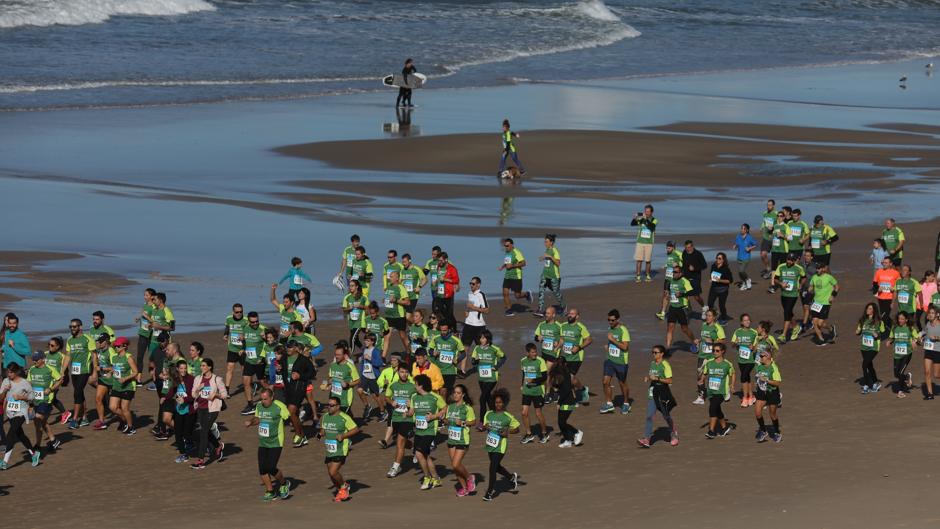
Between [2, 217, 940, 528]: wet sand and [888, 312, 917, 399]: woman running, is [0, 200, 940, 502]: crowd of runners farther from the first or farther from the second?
[2, 217, 940, 528]: wet sand

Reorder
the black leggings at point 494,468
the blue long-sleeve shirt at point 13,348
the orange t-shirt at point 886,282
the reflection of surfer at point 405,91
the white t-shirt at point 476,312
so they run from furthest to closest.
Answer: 1. the reflection of surfer at point 405,91
2. the orange t-shirt at point 886,282
3. the white t-shirt at point 476,312
4. the blue long-sleeve shirt at point 13,348
5. the black leggings at point 494,468

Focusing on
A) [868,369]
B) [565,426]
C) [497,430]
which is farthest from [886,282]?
[497,430]

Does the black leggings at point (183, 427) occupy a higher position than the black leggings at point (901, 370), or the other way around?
the black leggings at point (901, 370)

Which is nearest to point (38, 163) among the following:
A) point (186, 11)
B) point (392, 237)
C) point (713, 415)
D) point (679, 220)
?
point (392, 237)

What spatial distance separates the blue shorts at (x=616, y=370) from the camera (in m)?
18.9

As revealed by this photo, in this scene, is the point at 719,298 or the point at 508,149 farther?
the point at 508,149

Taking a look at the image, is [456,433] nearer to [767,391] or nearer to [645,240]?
[767,391]

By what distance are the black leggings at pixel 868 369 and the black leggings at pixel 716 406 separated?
114 inches

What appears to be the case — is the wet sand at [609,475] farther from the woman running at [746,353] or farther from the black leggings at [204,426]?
the woman running at [746,353]

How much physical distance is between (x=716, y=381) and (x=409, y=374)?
11.9 feet

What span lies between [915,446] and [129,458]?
9.21 m

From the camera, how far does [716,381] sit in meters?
17.4

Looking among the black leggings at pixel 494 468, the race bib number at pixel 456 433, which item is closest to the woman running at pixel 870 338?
the black leggings at pixel 494 468

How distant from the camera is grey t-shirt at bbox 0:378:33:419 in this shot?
55.7 feet
